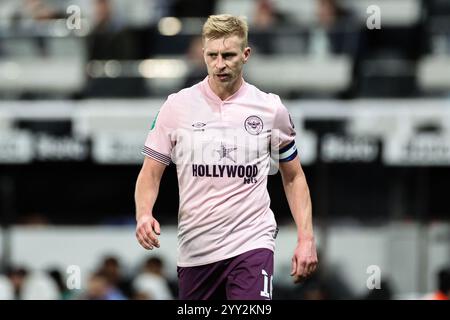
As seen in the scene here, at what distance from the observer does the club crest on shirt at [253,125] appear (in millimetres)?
5496

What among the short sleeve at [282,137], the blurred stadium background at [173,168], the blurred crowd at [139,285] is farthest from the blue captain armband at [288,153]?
the blurred crowd at [139,285]

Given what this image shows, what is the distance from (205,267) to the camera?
5.53 m

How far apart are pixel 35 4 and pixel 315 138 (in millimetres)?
3934

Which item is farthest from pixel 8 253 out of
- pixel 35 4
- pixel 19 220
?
pixel 35 4

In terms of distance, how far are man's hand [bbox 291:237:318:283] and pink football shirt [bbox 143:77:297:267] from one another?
0.20m

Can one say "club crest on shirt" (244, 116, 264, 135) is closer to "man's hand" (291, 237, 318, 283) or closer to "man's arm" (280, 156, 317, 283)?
"man's arm" (280, 156, 317, 283)

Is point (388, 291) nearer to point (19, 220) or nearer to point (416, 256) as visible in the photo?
point (416, 256)

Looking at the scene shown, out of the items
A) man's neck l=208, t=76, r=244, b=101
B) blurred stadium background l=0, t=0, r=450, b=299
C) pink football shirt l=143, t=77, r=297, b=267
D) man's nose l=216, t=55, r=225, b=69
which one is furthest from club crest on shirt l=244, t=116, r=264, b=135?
blurred stadium background l=0, t=0, r=450, b=299

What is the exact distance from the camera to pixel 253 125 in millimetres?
5500

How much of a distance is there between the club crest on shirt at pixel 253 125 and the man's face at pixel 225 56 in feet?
0.69

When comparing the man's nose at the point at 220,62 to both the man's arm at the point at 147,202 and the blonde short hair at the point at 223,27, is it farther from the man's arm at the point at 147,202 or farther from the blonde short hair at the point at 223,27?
the man's arm at the point at 147,202

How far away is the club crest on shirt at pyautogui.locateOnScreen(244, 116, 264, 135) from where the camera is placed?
5.50 meters

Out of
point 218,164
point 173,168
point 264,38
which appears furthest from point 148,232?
point 264,38

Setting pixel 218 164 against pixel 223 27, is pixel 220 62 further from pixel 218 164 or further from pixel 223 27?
pixel 218 164
